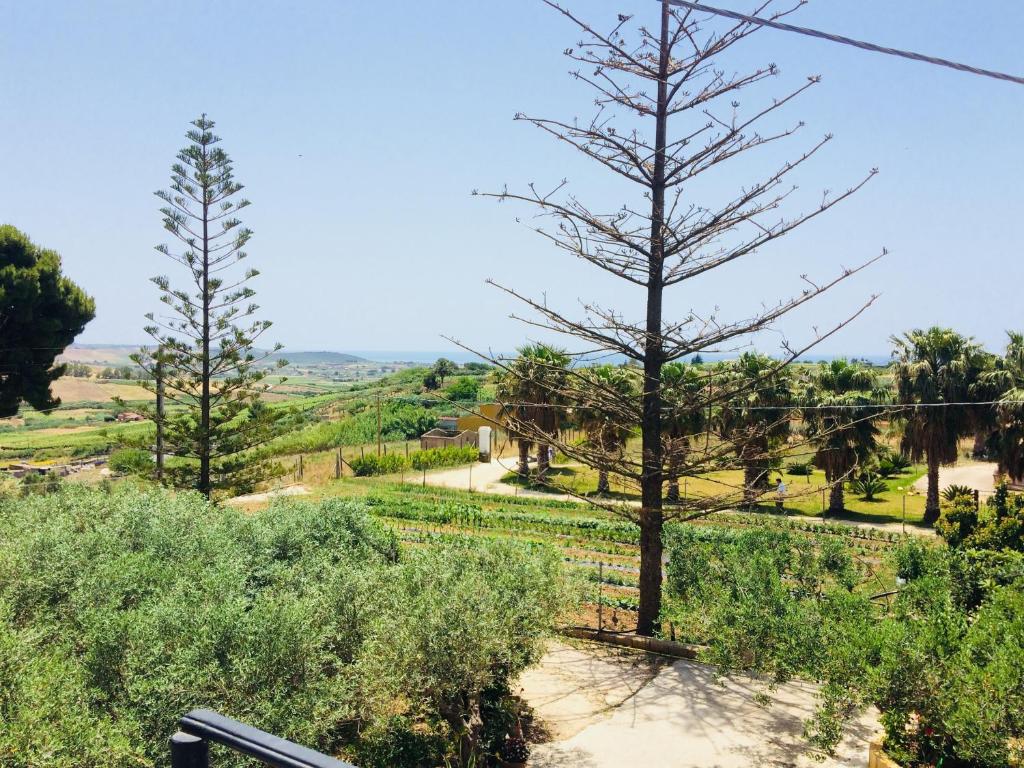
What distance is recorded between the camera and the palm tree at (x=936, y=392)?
2100cm

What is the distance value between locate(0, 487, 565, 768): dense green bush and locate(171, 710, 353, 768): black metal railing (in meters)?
3.22

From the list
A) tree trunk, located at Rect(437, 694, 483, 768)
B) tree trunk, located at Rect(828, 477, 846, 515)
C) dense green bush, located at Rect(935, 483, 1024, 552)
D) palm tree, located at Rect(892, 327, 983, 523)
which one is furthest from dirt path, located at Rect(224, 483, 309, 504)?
palm tree, located at Rect(892, 327, 983, 523)

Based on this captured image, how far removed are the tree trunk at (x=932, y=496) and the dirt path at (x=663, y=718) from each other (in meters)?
15.9

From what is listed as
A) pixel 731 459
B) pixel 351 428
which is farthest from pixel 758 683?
pixel 351 428

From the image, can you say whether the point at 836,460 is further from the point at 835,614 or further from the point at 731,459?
the point at 835,614

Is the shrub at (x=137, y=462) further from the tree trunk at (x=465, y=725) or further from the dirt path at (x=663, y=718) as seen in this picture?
the tree trunk at (x=465, y=725)

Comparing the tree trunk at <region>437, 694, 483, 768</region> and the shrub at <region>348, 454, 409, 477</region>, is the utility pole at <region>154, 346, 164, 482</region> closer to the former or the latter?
the shrub at <region>348, 454, 409, 477</region>

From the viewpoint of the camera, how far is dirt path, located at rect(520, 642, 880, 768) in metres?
6.39

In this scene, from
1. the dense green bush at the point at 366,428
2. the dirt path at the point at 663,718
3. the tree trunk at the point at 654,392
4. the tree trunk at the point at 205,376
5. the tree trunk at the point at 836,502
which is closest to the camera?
the dirt path at the point at 663,718

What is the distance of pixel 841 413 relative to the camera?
21375 millimetres

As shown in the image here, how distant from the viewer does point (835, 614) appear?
21.9 feet

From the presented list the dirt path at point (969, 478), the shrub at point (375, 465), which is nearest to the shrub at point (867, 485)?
the dirt path at point (969, 478)

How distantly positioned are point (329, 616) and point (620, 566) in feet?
31.0

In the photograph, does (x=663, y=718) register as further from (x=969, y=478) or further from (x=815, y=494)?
(x=969, y=478)
